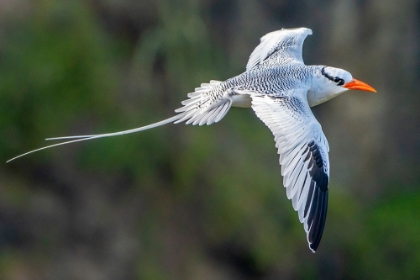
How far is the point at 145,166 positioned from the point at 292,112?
560 centimetres

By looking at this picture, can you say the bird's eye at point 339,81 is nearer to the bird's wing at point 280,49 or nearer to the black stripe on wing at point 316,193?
the bird's wing at point 280,49

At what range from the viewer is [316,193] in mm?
6469

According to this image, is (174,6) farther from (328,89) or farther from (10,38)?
(328,89)

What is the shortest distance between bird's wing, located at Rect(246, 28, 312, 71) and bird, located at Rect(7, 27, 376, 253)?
0.02 meters

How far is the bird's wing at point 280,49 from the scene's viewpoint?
7.88 m

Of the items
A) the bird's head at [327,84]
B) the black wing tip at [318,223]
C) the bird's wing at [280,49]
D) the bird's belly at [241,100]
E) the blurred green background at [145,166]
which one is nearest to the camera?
the black wing tip at [318,223]

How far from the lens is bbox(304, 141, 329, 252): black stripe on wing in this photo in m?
6.34

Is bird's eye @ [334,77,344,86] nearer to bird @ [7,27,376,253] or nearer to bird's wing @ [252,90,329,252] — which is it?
bird @ [7,27,376,253]

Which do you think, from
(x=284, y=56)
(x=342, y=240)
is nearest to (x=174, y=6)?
(x=342, y=240)

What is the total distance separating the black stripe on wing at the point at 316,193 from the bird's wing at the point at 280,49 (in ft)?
4.90

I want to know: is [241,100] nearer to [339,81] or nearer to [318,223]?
[339,81]

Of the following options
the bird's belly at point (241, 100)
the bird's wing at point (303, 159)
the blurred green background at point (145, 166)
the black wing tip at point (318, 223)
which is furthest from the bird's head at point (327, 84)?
the blurred green background at point (145, 166)

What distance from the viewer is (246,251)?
12023 millimetres

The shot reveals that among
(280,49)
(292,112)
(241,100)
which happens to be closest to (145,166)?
(280,49)
